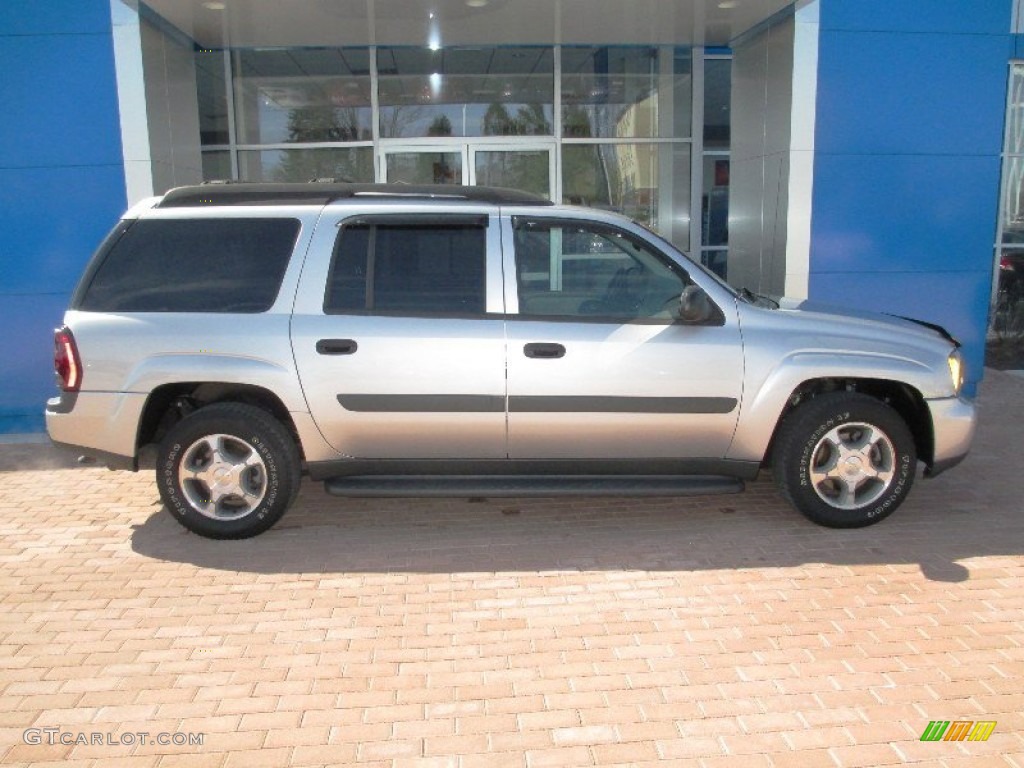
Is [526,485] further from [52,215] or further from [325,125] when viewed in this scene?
[325,125]

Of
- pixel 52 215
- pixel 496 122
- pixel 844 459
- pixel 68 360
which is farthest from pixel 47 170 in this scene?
pixel 844 459

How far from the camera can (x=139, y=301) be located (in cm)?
499

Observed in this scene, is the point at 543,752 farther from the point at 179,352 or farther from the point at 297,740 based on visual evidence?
the point at 179,352

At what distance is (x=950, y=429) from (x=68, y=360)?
5.03m

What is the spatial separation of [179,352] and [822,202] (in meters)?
6.13

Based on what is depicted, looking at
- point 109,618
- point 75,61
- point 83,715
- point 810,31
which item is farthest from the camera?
point 810,31

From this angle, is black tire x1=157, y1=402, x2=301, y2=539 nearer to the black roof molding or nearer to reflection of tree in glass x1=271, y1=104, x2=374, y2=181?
the black roof molding

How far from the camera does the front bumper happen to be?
201 inches

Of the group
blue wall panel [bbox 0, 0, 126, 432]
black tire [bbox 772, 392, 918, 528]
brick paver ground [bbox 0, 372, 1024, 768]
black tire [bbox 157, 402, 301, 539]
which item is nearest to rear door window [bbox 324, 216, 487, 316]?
black tire [bbox 157, 402, 301, 539]

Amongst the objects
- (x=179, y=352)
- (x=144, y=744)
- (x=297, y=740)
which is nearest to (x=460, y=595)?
(x=297, y=740)

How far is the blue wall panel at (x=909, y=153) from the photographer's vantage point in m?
8.27

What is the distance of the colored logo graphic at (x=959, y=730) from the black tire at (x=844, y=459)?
6.45ft

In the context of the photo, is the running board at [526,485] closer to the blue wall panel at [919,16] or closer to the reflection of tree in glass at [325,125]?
the blue wall panel at [919,16]

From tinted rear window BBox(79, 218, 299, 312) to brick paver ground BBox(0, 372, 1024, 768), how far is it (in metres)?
1.39
